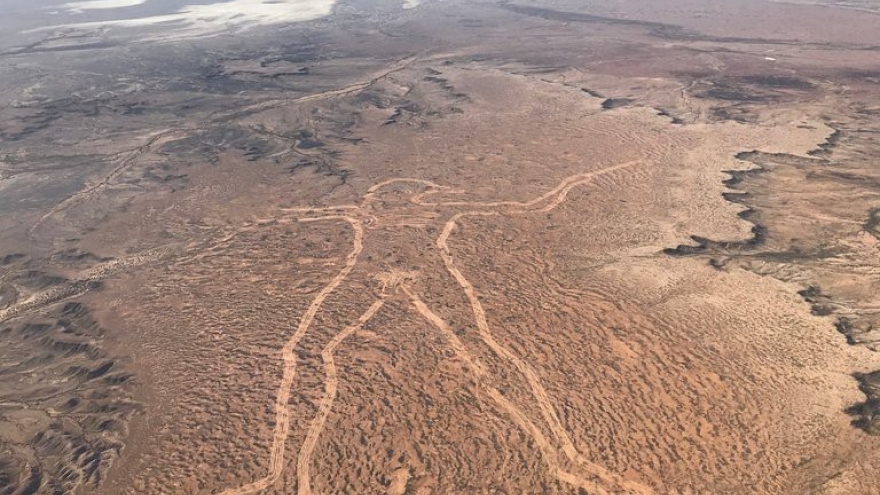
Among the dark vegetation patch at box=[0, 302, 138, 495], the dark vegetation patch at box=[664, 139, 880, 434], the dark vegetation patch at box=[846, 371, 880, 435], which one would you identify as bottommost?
the dark vegetation patch at box=[0, 302, 138, 495]

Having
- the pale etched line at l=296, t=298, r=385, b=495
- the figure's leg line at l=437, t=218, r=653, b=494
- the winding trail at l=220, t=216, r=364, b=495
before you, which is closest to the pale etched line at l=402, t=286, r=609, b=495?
the figure's leg line at l=437, t=218, r=653, b=494

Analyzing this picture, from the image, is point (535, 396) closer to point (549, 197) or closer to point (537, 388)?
point (537, 388)

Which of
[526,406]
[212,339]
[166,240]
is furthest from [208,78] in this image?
[526,406]

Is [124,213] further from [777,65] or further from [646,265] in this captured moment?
[777,65]

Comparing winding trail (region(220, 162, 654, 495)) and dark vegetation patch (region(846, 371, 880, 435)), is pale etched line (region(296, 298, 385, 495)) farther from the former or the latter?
dark vegetation patch (region(846, 371, 880, 435))

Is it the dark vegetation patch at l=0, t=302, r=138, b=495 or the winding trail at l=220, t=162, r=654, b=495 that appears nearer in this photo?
the winding trail at l=220, t=162, r=654, b=495

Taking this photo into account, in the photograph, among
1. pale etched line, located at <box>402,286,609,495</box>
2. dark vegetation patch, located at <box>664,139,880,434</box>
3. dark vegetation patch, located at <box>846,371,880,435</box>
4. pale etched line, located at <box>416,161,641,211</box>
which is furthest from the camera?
pale etched line, located at <box>416,161,641,211</box>

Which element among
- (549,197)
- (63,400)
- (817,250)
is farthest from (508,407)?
(817,250)

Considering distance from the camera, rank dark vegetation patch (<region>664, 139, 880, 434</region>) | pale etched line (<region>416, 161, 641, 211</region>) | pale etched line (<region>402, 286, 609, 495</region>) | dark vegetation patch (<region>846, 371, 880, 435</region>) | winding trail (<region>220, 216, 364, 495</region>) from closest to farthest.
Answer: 1. pale etched line (<region>402, 286, 609, 495</region>)
2. winding trail (<region>220, 216, 364, 495</region>)
3. dark vegetation patch (<region>846, 371, 880, 435</region>)
4. dark vegetation patch (<region>664, 139, 880, 434</region>)
5. pale etched line (<region>416, 161, 641, 211</region>)
